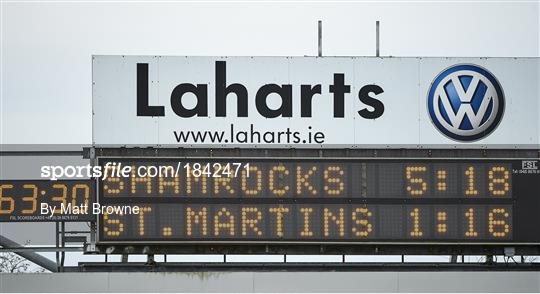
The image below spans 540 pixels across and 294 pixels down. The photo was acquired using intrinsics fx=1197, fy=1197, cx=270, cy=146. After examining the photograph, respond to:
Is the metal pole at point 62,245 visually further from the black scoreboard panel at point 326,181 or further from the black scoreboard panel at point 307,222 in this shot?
the black scoreboard panel at point 326,181

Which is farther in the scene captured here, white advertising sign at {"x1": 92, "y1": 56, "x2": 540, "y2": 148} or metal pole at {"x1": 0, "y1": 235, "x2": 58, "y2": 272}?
metal pole at {"x1": 0, "y1": 235, "x2": 58, "y2": 272}

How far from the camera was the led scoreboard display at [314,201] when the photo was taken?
63.1 feet

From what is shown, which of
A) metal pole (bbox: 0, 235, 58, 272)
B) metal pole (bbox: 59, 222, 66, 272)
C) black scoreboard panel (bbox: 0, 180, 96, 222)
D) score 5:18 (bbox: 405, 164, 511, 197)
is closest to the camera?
score 5:18 (bbox: 405, 164, 511, 197)

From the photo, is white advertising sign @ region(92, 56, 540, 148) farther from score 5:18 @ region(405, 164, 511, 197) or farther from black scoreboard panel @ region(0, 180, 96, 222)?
black scoreboard panel @ region(0, 180, 96, 222)

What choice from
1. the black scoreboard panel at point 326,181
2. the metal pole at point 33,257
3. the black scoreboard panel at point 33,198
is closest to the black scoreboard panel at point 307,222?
the black scoreboard panel at point 326,181

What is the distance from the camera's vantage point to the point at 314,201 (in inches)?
756

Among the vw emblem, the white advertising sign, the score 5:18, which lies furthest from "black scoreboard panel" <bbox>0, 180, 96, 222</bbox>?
the vw emblem

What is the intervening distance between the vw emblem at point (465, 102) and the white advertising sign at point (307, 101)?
0.05 feet

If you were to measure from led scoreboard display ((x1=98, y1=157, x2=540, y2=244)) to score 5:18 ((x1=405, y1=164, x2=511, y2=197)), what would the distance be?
16 mm

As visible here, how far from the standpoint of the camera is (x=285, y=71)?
19734 millimetres

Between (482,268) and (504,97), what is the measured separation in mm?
2900

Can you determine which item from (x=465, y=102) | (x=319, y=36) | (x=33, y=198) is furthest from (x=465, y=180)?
(x=33, y=198)

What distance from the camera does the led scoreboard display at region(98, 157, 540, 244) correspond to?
63.1ft

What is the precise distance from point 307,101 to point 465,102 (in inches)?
103
